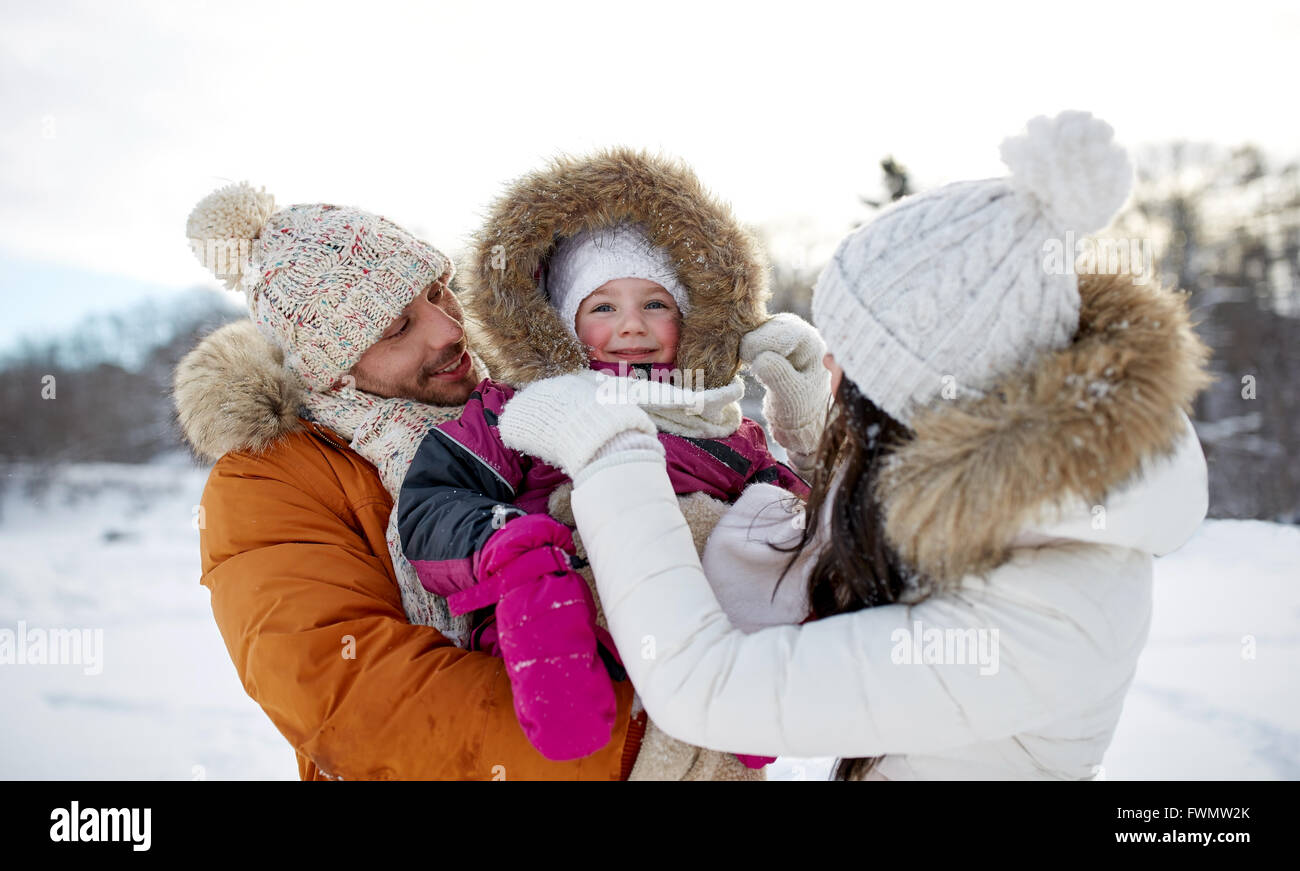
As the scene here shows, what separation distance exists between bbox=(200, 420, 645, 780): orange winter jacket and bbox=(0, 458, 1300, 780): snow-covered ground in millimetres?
2468

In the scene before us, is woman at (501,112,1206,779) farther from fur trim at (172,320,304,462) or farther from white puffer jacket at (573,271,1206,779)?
fur trim at (172,320,304,462)

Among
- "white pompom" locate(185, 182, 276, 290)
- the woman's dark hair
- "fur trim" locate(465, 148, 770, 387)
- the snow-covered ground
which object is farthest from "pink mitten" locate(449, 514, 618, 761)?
the snow-covered ground

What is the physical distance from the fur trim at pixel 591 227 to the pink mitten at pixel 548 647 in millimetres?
797

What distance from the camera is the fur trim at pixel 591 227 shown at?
2205mm

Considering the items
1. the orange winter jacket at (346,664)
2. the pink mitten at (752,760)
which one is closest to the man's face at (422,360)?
the orange winter jacket at (346,664)

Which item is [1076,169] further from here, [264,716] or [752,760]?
[264,716]

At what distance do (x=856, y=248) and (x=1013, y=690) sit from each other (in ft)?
2.54

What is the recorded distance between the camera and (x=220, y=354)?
2115mm

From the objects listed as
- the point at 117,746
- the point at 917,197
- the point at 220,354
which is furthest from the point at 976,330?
the point at 117,746

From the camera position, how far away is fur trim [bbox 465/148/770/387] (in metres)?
2.21

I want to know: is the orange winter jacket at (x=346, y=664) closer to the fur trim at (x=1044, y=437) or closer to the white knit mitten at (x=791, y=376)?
the fur trim at (x=1044, y=437)

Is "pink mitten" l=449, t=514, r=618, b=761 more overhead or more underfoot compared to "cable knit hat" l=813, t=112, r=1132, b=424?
more underfoot

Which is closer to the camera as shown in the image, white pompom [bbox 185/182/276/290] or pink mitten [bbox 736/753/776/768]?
pink mitten [bbox 736/753/776/768]

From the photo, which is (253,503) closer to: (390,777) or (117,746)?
(390,777)
